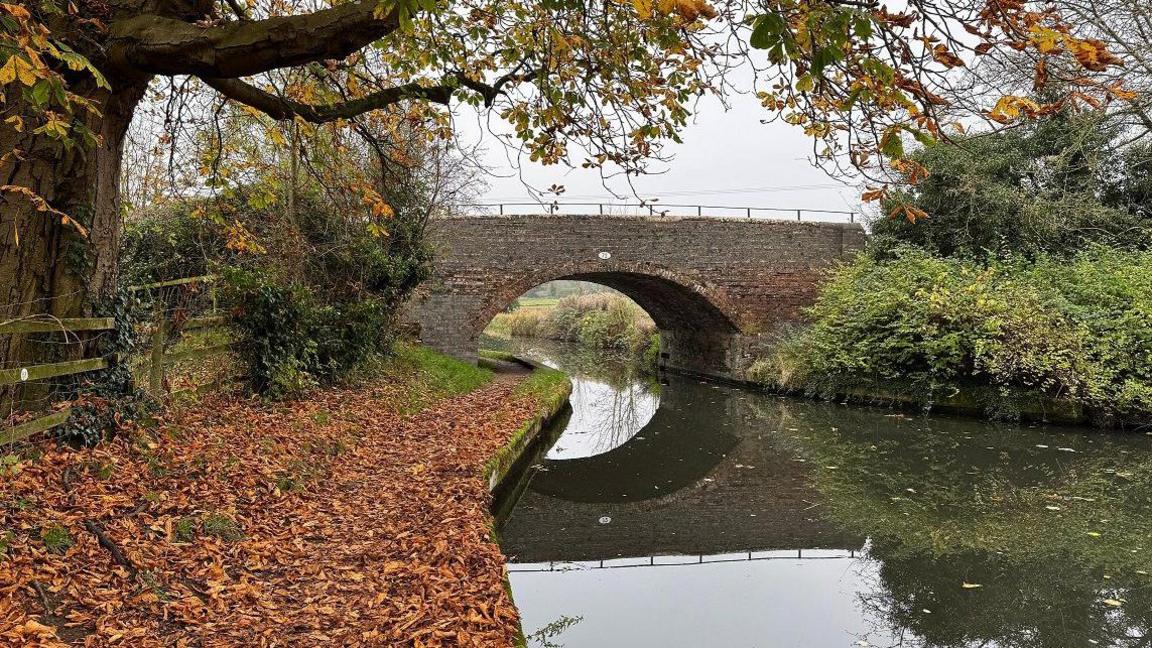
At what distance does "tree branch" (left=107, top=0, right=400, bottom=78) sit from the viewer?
3.64m

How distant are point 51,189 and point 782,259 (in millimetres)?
14269

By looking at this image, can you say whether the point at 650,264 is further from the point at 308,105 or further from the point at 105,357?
the point at 105,357

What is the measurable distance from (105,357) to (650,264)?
38.8 ft

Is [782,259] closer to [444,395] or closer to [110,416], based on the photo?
[444,395]

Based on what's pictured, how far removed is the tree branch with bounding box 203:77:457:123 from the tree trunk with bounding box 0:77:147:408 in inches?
21.1

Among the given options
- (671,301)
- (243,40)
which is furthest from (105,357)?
(671,301)

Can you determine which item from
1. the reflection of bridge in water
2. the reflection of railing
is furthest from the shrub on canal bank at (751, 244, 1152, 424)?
the reflection of railing

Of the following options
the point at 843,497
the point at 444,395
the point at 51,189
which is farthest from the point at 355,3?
the point at 444,395

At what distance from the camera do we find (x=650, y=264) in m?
15.5

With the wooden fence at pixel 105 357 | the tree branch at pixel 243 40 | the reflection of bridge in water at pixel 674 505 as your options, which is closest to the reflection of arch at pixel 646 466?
the reflection of bridge in water at pixel 674 505

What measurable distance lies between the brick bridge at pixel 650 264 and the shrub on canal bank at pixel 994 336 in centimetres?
180

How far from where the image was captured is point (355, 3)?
11.9 ft

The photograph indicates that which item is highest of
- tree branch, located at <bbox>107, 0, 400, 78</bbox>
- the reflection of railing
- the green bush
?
the green bush

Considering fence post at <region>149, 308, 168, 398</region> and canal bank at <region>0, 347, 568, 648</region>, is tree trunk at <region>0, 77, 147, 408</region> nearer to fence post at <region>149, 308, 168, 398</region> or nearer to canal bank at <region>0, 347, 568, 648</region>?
canal bank at <region>0, 347, 568, 648</region>
